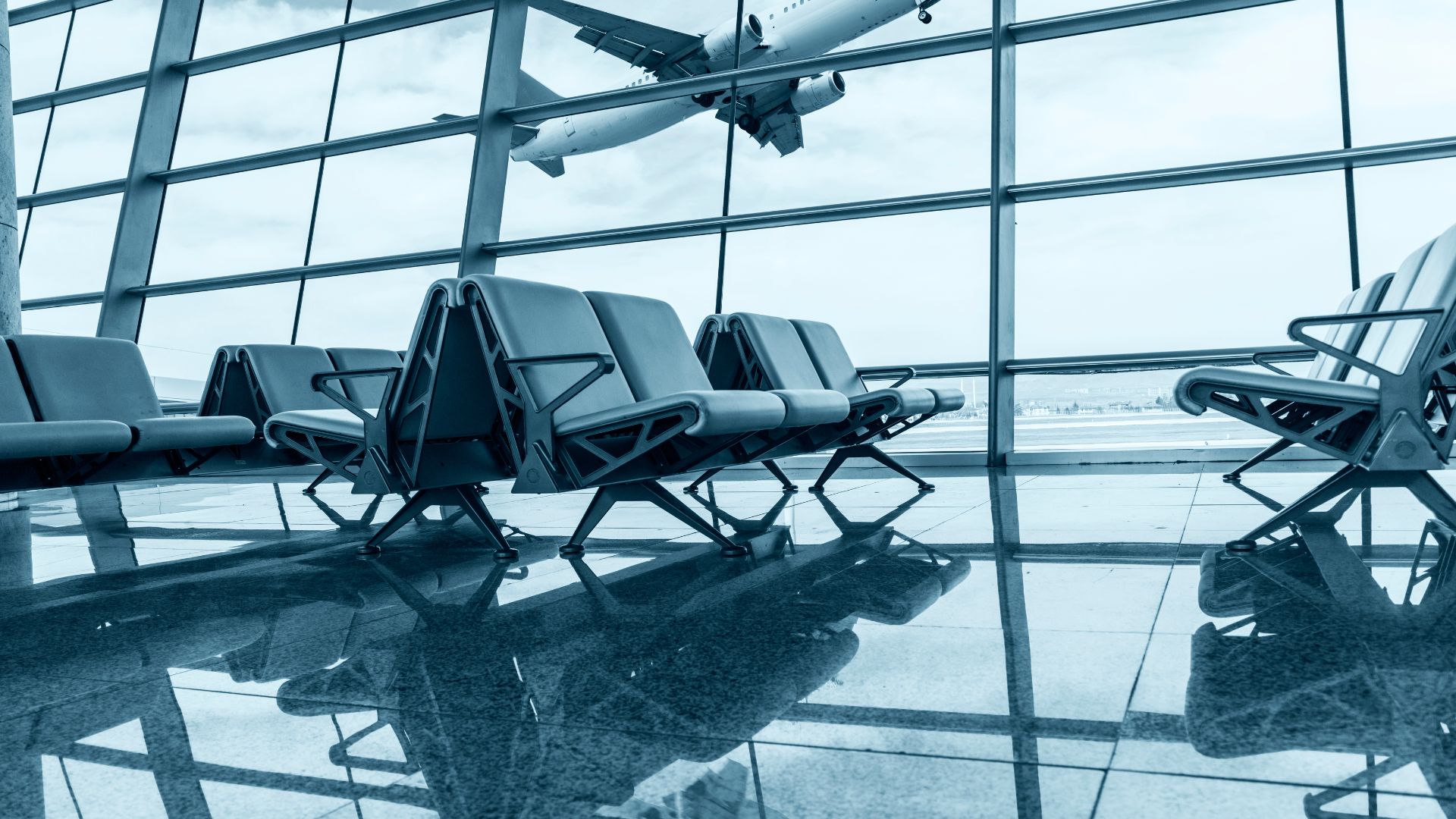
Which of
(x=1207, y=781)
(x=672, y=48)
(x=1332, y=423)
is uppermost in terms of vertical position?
(x=672, y=48)

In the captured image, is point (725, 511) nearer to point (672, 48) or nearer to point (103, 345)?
point (103, 345)

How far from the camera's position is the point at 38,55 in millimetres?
10336

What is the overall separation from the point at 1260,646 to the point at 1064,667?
37cm

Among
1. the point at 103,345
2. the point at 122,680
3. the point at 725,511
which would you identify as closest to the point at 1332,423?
the point at 725,511

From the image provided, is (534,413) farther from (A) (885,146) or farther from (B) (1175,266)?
(A) (885,146)

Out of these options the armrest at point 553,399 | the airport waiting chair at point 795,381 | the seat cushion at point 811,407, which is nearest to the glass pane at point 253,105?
the airport waiting chair at point 795,381

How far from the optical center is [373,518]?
457 centimetres

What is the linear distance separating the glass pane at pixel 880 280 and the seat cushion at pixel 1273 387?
11.8 feet

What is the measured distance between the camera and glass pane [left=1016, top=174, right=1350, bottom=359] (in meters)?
5.97

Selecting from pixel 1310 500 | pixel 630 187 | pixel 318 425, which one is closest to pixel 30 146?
pixel 630 187

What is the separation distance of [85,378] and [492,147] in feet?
12.6

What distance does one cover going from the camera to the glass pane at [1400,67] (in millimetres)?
5734

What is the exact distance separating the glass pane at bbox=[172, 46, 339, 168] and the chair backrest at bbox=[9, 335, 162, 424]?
4.82m

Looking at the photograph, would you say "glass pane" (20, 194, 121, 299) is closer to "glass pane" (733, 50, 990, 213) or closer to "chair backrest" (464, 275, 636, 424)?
"glass pane" (733, 50, 990, 213)
